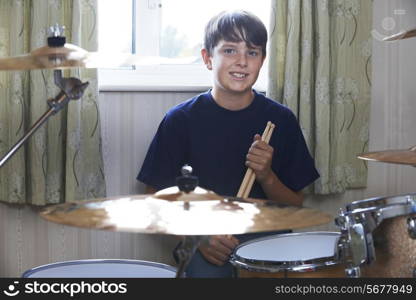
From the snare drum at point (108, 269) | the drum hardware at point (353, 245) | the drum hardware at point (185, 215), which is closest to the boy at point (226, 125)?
the snare drum at point (108, 269)

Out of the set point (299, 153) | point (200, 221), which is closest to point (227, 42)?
point (299, 153)

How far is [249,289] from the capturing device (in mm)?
1629

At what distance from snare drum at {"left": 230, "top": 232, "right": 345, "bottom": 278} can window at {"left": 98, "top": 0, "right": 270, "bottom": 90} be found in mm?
688

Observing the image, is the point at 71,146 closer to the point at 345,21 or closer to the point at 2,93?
the point at 2,93

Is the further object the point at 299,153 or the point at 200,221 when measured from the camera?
the point at 299,153

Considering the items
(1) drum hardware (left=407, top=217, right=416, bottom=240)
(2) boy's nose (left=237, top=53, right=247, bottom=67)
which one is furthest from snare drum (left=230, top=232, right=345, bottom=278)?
(2) boy's nose (left=237, top=53, right=247, bottom=67)

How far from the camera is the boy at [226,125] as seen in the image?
88.7 inches

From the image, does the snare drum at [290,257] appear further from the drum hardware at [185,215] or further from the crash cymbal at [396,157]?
the drum hardware at [185,215]

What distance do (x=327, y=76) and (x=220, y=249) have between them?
67 cm

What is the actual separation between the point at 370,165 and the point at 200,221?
1452 mm

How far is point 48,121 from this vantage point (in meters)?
2.25

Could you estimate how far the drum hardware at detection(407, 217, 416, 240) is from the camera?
5.31 feet

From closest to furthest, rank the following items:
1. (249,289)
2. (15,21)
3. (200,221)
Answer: (200,221) → (249,289) → (15,21)

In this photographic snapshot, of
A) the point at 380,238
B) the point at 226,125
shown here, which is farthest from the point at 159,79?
the point at 380,238
